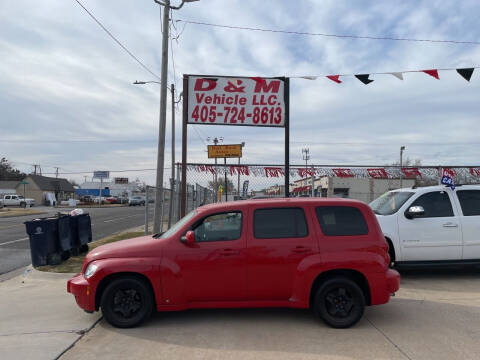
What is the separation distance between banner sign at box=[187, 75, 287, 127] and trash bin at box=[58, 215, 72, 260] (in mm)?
3961

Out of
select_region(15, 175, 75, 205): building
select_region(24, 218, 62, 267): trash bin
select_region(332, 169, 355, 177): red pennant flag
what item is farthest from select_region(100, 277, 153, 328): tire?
select_region(15, 175, 75, 205): building

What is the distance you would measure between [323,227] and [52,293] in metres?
4.96

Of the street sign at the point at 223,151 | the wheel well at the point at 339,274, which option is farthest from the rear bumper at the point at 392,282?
the street sign at the point at 223,151

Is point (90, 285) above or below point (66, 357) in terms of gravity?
above

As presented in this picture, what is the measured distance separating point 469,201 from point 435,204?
0.68m

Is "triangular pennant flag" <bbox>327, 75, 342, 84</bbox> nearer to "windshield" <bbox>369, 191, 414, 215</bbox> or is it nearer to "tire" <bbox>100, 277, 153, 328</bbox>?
"windshield" <bbox>369, 191, 414, 215</bbox>

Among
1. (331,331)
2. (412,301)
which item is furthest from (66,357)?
(412,301)

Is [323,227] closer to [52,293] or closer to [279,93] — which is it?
[52,293]

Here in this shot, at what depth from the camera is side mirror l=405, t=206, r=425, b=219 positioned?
7664 mm

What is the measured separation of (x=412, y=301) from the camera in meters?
6.31

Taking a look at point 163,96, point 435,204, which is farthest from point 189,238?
point 163,96

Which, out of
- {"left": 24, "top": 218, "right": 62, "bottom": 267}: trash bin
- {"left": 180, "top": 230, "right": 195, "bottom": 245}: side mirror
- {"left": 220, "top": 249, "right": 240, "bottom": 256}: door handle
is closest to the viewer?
{"left": 180, "top": 230, "right": 195, "bottom": 245}: side mirror

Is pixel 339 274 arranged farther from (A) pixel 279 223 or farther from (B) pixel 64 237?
(B) pixel 64 237

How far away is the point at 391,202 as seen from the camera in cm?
847
